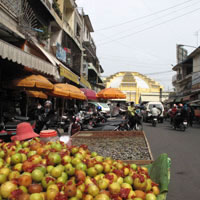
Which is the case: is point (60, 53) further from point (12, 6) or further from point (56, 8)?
point (12, 6)

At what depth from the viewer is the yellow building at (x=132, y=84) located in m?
67.1

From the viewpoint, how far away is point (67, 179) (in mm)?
2090

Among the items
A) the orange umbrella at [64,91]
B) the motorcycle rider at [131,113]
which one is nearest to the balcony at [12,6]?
the orange umbrella at [64,91]

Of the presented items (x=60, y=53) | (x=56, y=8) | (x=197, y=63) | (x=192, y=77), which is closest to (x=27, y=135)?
(x=60, y=53)

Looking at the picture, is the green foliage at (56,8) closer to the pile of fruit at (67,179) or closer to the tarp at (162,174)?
the pile of fruit at (67,179)

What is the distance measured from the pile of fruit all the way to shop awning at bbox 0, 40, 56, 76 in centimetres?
443

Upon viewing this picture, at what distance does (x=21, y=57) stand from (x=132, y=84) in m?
64.5

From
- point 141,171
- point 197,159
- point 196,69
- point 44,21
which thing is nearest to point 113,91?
point 44,21

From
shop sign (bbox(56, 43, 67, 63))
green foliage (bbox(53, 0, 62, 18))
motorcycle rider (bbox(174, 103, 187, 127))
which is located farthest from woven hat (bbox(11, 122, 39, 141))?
green foliage (bbox(53, 0, 62, 18))

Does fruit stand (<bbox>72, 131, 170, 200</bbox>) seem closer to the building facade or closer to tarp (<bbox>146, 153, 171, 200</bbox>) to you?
tarp (<bbox>146, 153, 171, 200</bbox>)

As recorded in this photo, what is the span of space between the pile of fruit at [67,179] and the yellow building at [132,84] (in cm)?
6365

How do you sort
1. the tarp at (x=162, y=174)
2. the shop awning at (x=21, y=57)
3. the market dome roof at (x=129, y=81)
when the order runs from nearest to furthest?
the tarp at (x=162, y=174)
the shop awning at (x=21, y=57)
the market dome roof at (x=129, y=81)

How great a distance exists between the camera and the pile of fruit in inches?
68.2

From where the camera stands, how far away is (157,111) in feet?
51.9
